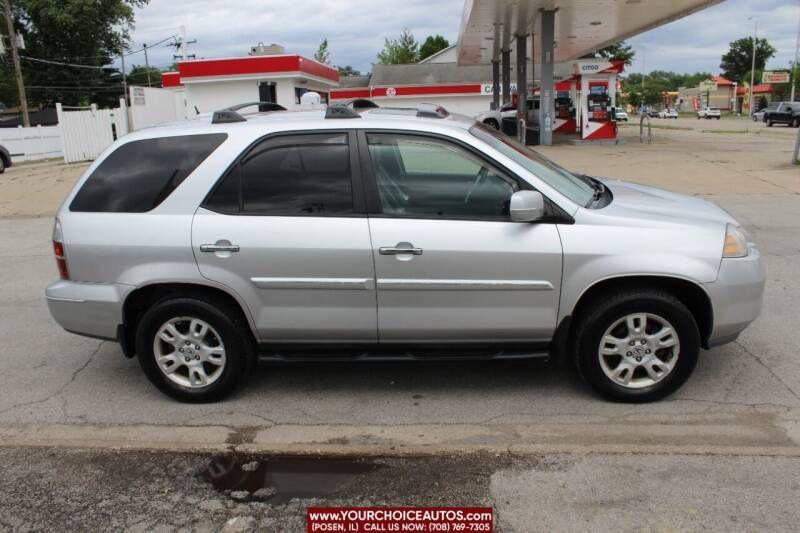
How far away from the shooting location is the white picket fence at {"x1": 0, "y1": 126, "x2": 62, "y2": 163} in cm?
2864

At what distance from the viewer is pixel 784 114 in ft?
153

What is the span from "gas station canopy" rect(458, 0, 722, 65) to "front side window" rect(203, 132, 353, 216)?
64.4 feet

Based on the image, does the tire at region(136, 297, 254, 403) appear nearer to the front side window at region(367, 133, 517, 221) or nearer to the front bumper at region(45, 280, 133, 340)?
the front bumper at region(45, 280, 133, 340)

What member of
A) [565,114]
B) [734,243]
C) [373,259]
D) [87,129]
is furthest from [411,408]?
[565,114]

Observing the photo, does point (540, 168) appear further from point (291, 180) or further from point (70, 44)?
point (70, 44)

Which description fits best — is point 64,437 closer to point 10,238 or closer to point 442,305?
point 442,305

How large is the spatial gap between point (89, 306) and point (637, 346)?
3.37 m

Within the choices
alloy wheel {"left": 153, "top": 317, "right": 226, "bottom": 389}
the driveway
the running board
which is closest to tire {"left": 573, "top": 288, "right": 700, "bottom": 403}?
the driveway

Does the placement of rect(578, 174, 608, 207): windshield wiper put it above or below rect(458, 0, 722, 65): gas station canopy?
below

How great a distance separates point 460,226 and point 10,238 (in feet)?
30.5

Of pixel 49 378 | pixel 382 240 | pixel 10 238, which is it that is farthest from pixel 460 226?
pixel 10 238

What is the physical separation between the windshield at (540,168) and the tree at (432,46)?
79.0m

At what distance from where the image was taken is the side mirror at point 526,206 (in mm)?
3801

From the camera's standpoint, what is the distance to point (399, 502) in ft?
10.5
